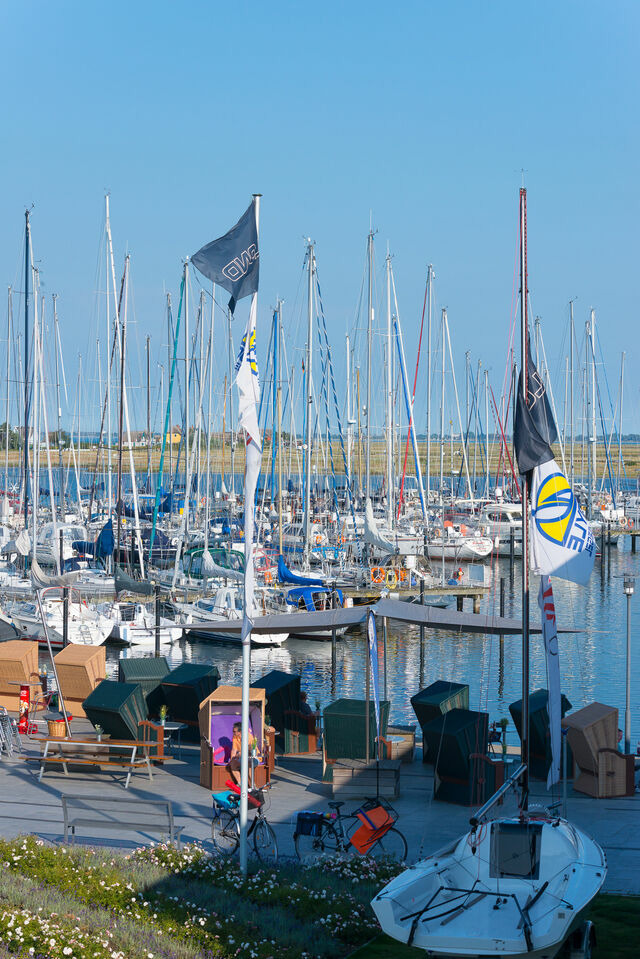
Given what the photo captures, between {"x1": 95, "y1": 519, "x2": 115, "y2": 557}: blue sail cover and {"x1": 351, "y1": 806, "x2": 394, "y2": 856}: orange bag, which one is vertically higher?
{"x1": 95, "y1": 519, "x2": 115, "y2": 557}: blue sail cover

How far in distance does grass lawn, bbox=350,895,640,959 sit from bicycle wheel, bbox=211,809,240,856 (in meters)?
2.91

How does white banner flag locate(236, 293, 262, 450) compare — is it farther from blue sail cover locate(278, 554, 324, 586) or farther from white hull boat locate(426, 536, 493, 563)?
white hull boat locate(426, 536, 493, 563)

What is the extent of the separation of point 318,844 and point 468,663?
27.3m

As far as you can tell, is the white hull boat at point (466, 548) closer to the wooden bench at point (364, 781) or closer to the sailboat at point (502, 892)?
the wooden bench at point (364, 781)

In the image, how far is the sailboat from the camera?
1109 cm

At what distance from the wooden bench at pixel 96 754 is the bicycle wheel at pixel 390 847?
4756mm

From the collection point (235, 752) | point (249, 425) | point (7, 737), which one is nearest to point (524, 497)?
point (249, 425)

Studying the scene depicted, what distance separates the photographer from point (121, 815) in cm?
1700

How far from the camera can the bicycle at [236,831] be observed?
15.1m

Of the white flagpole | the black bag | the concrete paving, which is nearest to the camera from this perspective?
the white flagpole

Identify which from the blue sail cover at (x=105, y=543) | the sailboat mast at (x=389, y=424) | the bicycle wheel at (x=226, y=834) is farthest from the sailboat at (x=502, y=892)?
the sailboat mast at (x=389, y=424)

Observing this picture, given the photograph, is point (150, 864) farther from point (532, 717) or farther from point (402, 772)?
point (532, 717)

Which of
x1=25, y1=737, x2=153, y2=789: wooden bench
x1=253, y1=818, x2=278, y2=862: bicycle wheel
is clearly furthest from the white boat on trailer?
x1=25, y1=737, x2=153, y2=789: wooden bench

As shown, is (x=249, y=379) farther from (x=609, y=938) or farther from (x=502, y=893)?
(x=609, y=938)
